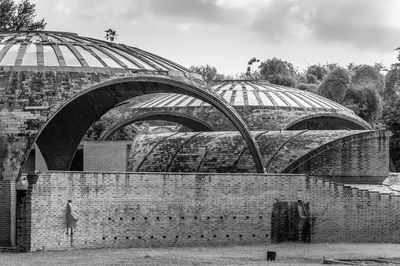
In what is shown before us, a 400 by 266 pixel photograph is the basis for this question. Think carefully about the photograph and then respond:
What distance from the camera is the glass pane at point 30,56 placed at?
3581 cm

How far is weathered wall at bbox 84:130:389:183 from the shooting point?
135 ft

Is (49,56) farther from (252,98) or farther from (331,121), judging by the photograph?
(331,121)

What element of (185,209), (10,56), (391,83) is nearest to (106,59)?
(10,56)

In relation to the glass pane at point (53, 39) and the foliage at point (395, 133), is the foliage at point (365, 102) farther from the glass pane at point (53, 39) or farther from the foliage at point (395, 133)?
the glass pane at point (53, 39)

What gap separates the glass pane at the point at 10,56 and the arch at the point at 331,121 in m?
19.6

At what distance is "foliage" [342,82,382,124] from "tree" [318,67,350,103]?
1.28 feet

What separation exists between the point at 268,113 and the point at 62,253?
2621cm

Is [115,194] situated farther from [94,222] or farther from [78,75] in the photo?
[78,75]

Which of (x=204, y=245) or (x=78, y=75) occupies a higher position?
(x=78, y=75)

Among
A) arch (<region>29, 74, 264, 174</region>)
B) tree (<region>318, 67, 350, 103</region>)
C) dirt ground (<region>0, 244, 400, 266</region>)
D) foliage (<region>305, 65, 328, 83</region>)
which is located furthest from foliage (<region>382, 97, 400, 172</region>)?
foliage (<region>305, 65, 328, 83</region>)

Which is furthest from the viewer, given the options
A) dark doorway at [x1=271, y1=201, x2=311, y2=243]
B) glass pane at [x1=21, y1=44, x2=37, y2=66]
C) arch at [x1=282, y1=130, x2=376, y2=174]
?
arch at [x1=282, y1=130, x2=376, y2=174]

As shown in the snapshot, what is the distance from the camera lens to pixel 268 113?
5500 cm

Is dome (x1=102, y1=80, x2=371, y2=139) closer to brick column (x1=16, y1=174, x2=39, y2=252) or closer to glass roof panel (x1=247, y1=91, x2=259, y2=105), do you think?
glass roof panel (x1=247, y1=91, x2=259, y2=105)

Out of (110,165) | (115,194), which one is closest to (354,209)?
(115,194)
